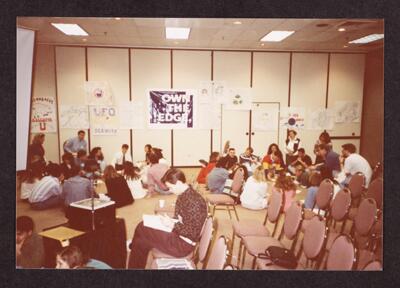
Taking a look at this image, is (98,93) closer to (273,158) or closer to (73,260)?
Result: (73,260)

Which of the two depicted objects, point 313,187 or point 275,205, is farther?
point 313,187

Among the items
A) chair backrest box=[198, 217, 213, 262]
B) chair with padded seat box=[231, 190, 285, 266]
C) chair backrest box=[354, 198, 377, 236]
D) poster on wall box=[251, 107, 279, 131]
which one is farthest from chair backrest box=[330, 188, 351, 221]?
chair backrest box=[198, 217, 213, 262]

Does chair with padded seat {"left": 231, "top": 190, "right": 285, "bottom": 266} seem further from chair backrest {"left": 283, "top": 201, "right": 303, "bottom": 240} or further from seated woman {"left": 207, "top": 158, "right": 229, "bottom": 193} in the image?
seated woman {"left": 207, "top": 158, "right": 229, "bottom": 193}

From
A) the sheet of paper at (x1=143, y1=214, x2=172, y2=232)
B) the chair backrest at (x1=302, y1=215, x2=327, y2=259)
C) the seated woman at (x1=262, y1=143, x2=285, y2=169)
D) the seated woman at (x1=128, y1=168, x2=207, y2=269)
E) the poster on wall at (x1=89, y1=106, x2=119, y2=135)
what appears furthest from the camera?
the seated woman at (x1=262, y1=143, x2=285, y2=169)

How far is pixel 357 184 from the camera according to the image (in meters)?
4.76

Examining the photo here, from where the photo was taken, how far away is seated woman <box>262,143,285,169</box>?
197 inches

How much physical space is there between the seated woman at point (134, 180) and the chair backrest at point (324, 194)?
2545 millimetres

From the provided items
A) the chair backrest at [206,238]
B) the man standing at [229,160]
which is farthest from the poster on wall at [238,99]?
the chair backrest at [206,238]

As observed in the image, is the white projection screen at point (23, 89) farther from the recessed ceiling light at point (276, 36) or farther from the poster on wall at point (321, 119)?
the poster on wall at point (321, 119)

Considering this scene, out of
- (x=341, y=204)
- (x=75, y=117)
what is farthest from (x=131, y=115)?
(x=341, y=204)

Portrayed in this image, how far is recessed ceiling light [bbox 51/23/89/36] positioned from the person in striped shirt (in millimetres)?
1768

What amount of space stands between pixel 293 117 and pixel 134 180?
2529 mm

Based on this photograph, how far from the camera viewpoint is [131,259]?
4.07 metres

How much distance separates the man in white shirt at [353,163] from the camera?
4.67m
